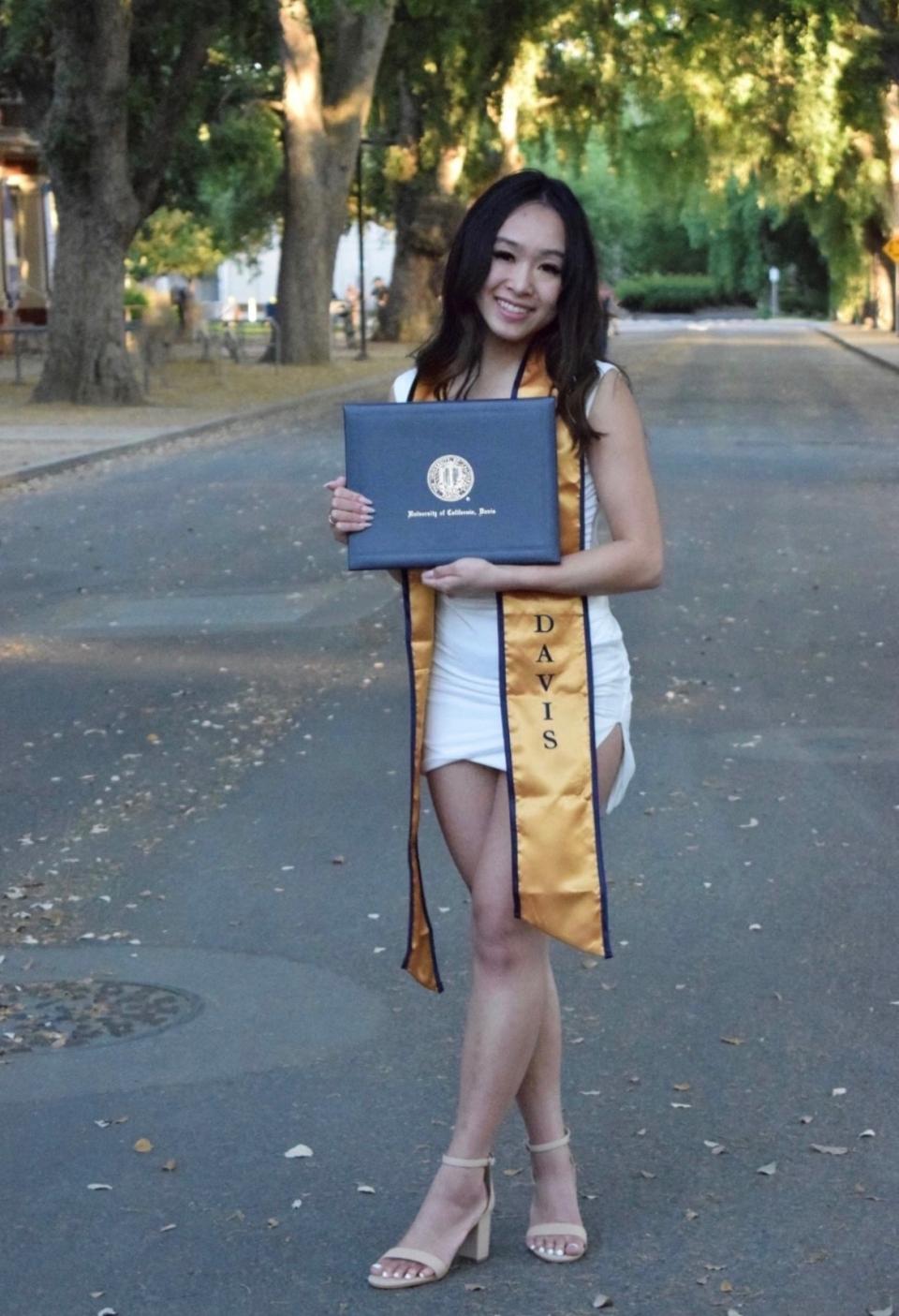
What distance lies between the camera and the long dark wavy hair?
3.80 metres

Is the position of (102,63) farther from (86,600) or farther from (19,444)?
(86,600)

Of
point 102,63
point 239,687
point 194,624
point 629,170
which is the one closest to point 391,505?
point 239,687

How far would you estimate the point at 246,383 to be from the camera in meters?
38.1

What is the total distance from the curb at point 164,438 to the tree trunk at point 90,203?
6.35 feet

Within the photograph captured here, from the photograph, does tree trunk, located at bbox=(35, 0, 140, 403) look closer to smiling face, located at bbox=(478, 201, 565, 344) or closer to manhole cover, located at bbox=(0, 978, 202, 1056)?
manhole cover, located at bbox=(0, 978, 202, 1056)

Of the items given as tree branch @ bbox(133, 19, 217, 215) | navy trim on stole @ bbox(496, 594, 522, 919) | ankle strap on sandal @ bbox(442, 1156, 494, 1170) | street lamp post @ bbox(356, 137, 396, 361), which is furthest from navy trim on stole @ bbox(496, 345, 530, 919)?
street lamp post @ bbox(356, 137, 396, 361)

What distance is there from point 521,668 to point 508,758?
15 cm

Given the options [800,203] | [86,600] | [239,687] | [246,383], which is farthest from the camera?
[800,203]

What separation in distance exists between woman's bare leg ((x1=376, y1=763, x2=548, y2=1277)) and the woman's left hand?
347 millimetres

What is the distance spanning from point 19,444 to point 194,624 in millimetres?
12975

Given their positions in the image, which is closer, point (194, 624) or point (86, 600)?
point (194, 624)

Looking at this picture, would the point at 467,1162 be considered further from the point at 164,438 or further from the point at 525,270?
the point at 164,438

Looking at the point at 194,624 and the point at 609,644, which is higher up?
the point at 609,644

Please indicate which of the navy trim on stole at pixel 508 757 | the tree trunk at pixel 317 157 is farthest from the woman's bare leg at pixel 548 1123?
the tree trunk at pixel 317 157
